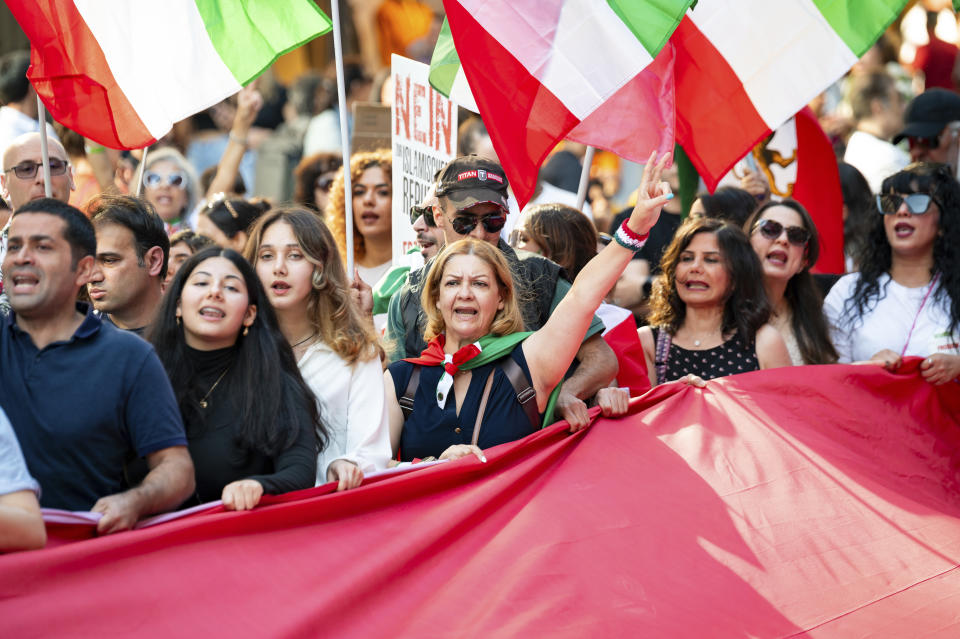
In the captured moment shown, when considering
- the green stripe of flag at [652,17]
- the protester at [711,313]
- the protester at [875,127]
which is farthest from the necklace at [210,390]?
→ the protester at [875,127]

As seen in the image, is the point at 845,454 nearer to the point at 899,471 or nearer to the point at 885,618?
the point at 899,471

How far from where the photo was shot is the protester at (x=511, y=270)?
5.38 m

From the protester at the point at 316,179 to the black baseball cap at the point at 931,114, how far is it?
13.1 feet

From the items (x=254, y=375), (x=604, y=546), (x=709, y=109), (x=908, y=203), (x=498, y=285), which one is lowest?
(x=604, y=546)

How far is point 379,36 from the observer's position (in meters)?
15.0

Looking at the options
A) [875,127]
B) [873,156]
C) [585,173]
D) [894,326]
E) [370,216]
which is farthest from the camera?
[875,127]

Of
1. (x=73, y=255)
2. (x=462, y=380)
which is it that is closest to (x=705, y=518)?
(x=462, y=380)

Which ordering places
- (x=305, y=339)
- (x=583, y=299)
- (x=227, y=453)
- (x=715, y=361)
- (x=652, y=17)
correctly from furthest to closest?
(x=715, y=361)
(x=652, y=17)
(x=305, y=339)
(x=583, y=299)
(x=227, y=453)

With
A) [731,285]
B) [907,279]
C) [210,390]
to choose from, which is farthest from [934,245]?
[210,390]

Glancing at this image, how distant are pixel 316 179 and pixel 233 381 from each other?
4709 mm

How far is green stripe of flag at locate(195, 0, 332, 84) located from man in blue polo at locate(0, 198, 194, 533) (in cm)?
236

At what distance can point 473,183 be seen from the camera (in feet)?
18.1

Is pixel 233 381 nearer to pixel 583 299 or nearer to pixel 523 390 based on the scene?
pixel 523 390

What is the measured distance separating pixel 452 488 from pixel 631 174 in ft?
30.5
